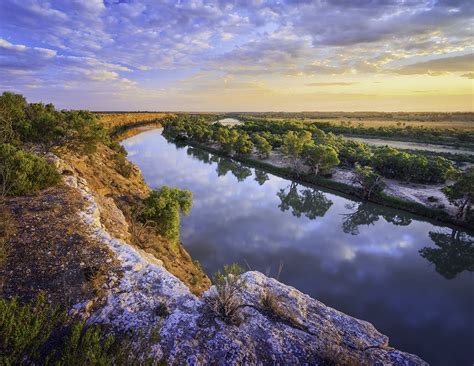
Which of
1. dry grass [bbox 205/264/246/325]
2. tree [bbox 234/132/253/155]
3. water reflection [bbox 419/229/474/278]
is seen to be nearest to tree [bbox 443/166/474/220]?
water reflection [bbox 419/229/474/278]

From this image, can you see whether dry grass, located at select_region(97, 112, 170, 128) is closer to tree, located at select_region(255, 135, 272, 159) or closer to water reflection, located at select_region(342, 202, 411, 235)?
tree, located at select_region(255, 135, 272, 159)

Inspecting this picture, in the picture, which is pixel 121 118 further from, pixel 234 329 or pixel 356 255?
pixel 234 329

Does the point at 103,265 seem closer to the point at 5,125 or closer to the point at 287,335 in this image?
the point at 287,335

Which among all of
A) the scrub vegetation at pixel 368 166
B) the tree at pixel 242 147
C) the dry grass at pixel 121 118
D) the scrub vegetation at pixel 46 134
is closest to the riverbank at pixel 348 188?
the scrub vegetation at pixel 368 166

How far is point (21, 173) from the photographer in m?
11.9

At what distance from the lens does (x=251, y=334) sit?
6.83 m

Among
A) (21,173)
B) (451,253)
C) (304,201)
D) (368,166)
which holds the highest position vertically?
(21,173)

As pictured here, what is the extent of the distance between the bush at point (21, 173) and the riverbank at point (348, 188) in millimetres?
30871

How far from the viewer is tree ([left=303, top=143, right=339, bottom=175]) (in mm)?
38875

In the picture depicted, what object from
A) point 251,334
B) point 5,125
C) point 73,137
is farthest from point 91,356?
point 5,125

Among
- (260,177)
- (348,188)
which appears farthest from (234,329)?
(260,177)

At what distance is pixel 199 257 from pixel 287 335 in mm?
12551

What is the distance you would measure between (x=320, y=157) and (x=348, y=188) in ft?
19.6

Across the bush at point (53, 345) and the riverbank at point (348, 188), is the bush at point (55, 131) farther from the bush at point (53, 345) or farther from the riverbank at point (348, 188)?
the riverbank at point (348, 188)
